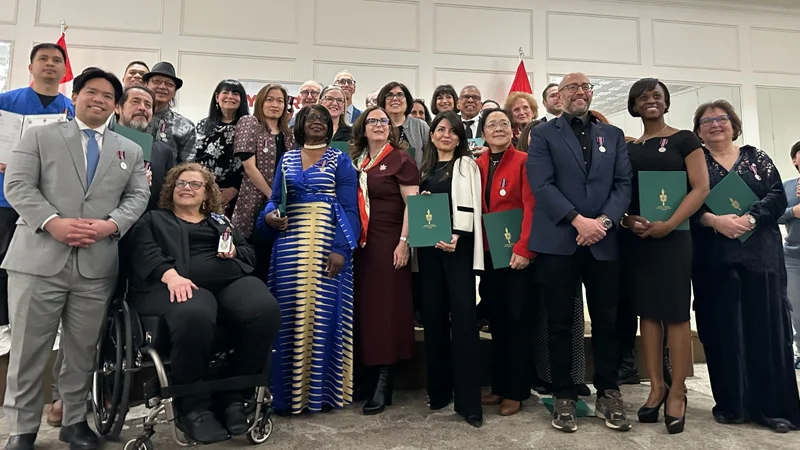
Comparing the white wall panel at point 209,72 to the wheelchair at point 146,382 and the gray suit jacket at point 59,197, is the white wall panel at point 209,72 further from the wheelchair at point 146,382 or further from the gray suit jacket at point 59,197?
the wheelchair at point 146,382

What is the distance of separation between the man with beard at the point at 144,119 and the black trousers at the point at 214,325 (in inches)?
26.5

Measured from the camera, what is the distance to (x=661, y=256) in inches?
88.6

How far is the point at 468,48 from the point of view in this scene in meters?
6.16

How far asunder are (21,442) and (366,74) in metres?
4.84

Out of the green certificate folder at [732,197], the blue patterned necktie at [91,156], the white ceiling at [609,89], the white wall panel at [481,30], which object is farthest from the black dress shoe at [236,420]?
the white ceiling at [609,89]

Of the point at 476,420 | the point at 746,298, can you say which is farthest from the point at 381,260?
the point at 746,298

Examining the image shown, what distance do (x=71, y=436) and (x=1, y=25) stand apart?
17.1 feet

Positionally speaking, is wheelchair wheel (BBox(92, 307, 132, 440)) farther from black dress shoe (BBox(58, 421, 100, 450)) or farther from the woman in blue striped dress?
the woman in blue striped dress

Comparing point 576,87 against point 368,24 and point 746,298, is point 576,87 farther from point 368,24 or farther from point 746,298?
point 368,24

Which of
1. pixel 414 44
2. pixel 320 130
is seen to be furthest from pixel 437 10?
pixel 320 130

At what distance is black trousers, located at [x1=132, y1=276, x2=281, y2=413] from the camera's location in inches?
74.4

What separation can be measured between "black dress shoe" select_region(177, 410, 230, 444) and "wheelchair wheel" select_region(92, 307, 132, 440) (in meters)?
0.23

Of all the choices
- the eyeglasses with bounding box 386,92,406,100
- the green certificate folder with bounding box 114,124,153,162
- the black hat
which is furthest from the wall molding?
the green certificate folder with bounding box 114,124,153,162

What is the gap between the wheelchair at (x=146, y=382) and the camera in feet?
6.07
